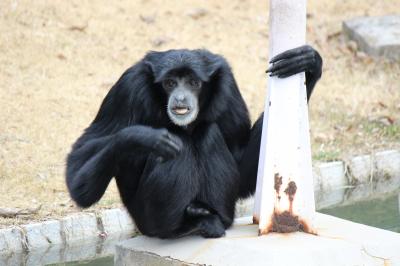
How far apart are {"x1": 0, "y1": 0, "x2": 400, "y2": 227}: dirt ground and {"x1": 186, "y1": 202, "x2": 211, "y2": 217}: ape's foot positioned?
2.05 m

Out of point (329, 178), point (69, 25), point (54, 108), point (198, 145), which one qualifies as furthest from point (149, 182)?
point (69, 25)

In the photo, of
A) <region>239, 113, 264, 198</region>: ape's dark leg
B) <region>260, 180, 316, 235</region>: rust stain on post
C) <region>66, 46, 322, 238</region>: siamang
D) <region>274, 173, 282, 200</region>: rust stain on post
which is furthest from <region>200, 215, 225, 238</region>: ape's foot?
<region>239, 113, 264, 198</region>: ape's dark leg

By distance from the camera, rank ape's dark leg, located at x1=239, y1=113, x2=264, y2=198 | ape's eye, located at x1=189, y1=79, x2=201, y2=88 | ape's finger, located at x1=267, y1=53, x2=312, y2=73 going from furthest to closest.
Answer: ape's dark leg, located at x1=239, y1=113, x2=264, y2=198 → ape's eye, located at x1=189, y1=79, x2=201, y2=88 → ape's finger, located at x1=267, y1=53, x2=312, y2=73

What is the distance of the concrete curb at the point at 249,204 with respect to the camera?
803 cm

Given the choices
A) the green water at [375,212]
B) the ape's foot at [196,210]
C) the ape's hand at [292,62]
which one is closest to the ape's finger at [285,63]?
the ape's hand at [292,62]

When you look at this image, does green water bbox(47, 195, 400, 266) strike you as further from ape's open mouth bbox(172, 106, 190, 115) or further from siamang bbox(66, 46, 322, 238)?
ape's open mouth bbox(172, 106, 190, 115)

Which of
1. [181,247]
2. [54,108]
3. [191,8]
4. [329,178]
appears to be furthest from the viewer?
[191,8]

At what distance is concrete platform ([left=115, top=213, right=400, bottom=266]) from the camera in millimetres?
6406

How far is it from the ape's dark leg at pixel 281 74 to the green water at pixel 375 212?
6.66 ft

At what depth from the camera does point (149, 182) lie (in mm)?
6715

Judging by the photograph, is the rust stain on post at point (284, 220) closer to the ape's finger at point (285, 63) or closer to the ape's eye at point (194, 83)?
the ape's finger at point (285, 63)

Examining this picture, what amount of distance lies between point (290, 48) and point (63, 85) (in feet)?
18.4

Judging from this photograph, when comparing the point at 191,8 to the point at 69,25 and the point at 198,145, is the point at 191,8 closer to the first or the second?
the point at 69,25

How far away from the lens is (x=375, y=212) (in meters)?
9.55
